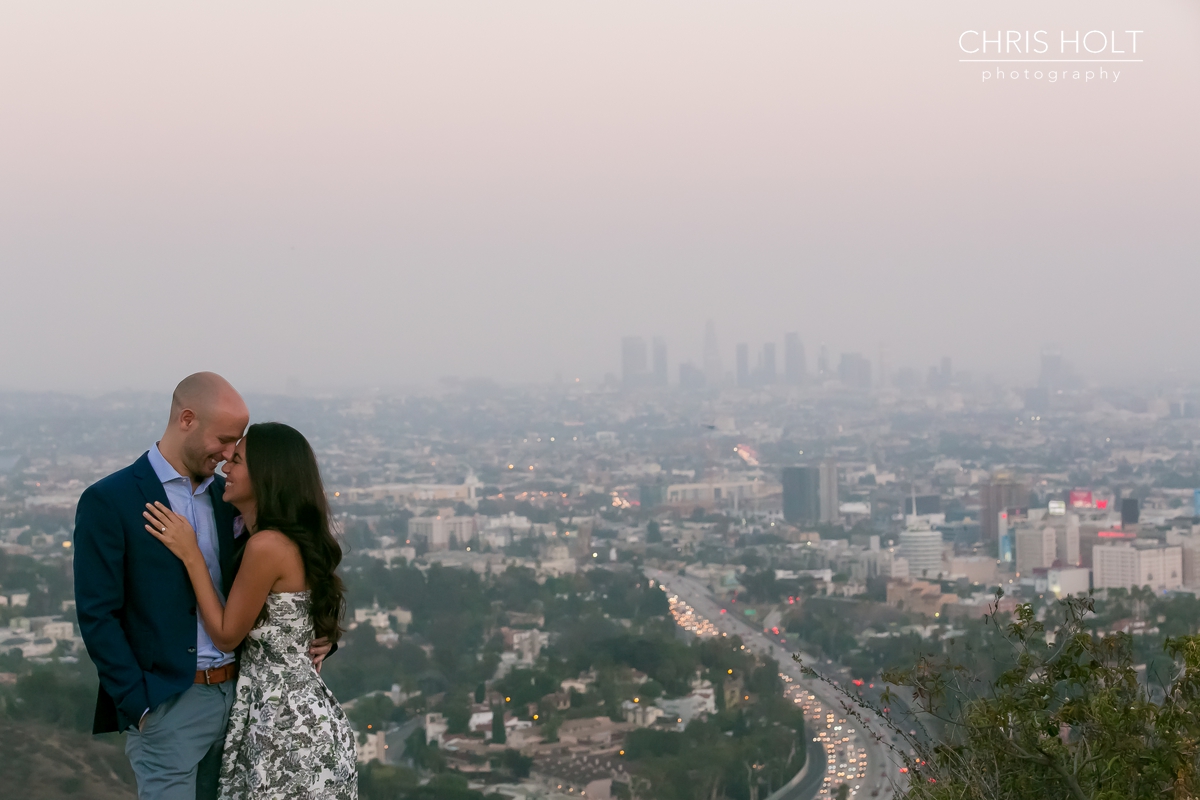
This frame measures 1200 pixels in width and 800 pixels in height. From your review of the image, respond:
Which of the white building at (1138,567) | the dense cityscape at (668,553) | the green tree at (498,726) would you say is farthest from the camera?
the white building at (1138,567)

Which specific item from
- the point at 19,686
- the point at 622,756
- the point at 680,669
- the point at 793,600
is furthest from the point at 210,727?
the point at 793,600

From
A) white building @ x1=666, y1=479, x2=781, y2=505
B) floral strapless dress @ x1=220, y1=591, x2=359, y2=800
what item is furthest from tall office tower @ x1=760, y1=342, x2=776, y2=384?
floral strapless dress @ x1=220, y1=591, x2=359, y2=800

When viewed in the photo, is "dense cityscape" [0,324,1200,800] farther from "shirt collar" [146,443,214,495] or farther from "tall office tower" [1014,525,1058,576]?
"shirt collar" [146,443,214,495]

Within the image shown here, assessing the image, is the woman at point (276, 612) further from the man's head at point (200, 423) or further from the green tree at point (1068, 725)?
the green tree at point (1068, 725)

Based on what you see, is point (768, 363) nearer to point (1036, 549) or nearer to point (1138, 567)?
point (1036, 549)

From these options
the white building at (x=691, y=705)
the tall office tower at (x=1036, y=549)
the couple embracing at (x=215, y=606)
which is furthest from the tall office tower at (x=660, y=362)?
the couple embracing at (x=215, y=606)

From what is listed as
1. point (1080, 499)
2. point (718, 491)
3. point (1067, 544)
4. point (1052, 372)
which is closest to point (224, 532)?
point (1067, 544)
